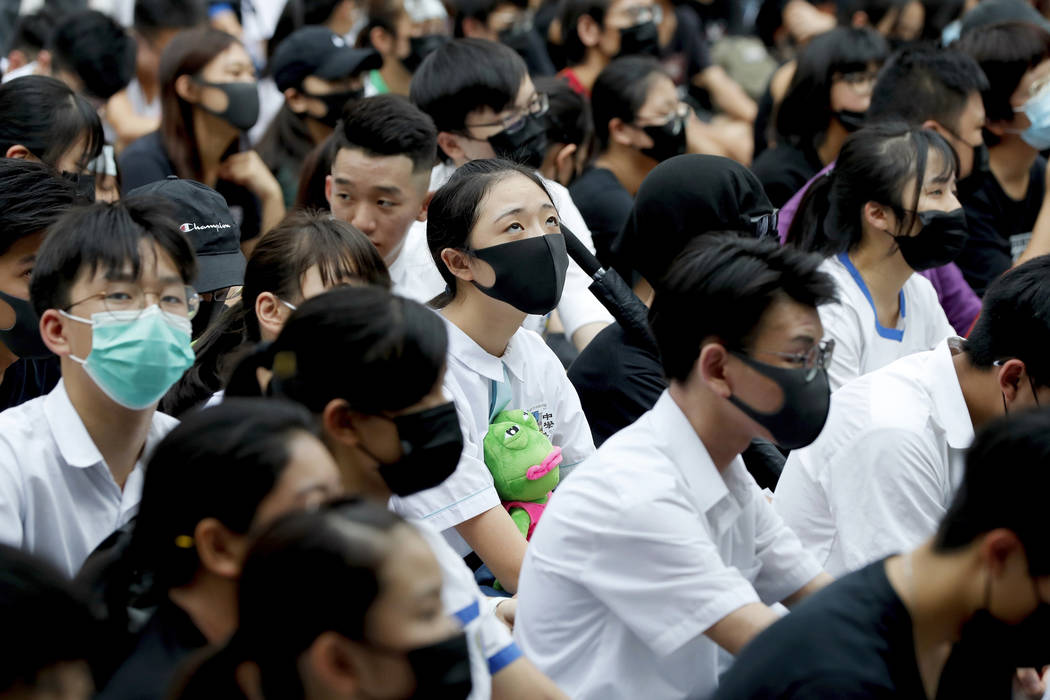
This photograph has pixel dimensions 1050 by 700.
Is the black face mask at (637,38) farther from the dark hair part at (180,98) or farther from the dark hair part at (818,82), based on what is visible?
the dark hair part at (180,98)

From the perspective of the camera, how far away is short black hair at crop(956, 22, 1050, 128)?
17.3ft

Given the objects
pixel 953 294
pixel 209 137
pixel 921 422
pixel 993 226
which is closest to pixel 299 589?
pixel 921 422

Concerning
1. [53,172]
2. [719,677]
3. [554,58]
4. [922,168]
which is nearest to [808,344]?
[719,677]

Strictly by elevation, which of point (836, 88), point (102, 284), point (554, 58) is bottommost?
point (554, 58)

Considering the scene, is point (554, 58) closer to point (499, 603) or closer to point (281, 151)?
point (281, 151)

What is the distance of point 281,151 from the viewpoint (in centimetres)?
555

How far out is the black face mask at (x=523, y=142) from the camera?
4594 millimetres

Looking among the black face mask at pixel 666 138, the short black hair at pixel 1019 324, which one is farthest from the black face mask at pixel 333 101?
the short black hair at pixel 1019 324

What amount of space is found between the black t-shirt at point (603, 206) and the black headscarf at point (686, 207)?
113 cm

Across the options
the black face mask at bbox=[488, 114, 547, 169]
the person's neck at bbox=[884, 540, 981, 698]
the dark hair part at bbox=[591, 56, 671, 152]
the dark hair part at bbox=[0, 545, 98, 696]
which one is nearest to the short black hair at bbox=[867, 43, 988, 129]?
the dark hair part at bbox=[591, 56, 671, 152]

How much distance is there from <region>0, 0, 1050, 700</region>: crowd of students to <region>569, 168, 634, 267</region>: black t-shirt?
17 mm

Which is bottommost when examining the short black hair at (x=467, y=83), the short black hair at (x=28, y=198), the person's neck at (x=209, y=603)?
the short black hair at (x=467, y=83)

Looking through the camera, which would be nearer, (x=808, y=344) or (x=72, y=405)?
(x=808, y=344)

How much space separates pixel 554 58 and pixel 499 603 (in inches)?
217
